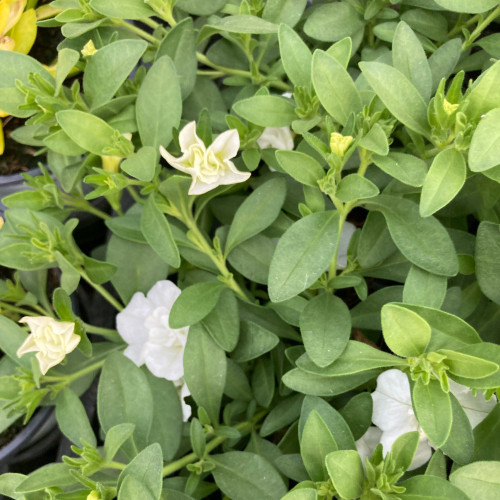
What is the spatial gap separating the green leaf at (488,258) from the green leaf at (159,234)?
37 cm

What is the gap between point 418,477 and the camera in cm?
65

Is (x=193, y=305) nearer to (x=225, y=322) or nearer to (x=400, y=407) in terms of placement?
(x=225, y=322)

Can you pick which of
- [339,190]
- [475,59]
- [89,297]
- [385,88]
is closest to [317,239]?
[339,190]

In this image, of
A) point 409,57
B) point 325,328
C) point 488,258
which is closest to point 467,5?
point 409,57

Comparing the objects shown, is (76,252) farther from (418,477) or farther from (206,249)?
(418,477)

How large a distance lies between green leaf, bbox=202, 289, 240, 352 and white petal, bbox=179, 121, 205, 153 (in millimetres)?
231

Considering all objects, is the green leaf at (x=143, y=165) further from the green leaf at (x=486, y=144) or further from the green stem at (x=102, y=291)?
the green leaf at (x=486, y=144)

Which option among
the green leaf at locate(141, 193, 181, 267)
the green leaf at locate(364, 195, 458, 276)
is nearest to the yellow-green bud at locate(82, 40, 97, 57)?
the green leaf at locate(141, 193, 181, 267)

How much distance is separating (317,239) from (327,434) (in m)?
0.22

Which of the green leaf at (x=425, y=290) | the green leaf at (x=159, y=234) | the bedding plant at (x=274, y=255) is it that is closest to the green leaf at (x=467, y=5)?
the bedding plant at (x=274, y=255)

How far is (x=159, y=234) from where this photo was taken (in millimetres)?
759

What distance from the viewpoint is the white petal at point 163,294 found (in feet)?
2.85

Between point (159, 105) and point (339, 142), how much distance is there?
0.87 ft

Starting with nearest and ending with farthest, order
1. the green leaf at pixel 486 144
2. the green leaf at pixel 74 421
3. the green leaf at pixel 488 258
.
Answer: the green leaf at pixel 486 144 < the green leaf at pixel 488 258 < the green leaf at pixel 74 421
